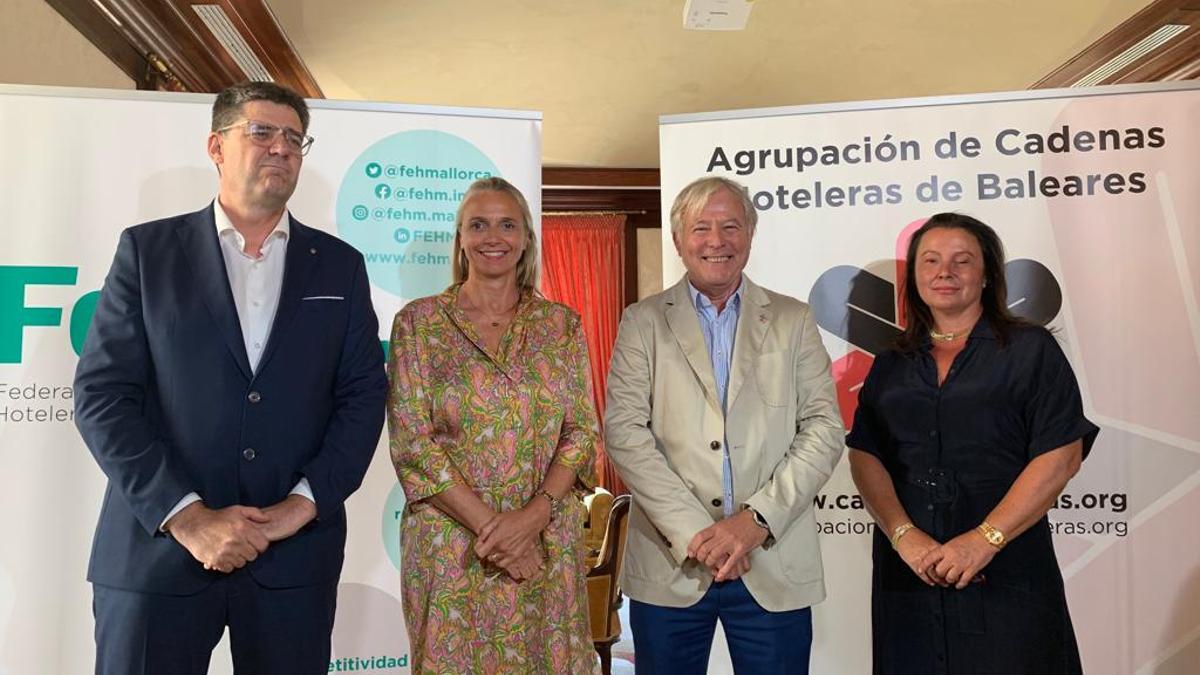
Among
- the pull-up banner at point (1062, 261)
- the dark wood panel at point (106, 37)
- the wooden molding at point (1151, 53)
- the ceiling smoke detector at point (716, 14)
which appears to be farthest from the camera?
the wooden molding at point (1151, 53)

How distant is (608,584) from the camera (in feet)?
15.1

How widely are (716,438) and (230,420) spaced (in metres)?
1.06

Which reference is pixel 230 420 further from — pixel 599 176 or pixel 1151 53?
pixel 599 176

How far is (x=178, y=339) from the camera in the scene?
1.81 m

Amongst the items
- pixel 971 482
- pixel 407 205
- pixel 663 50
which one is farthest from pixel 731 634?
pixel 663 50

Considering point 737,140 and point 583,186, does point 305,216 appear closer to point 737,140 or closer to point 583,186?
point 737,140

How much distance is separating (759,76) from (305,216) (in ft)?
10.9

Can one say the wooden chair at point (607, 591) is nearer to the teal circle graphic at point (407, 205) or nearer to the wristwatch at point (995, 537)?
the teal circle graphic at point (407, 205)

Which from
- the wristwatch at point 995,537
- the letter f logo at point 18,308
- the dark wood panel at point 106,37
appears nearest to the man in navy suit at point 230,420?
the letter f logo at point 18,308

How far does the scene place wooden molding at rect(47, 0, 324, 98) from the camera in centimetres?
365

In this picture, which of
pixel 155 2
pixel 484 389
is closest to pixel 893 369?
pixel 484 389

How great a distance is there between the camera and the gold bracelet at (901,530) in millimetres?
2105

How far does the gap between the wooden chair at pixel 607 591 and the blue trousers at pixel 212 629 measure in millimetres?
2813

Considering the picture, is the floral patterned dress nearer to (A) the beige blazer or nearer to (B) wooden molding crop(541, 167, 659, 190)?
(A) the beige blazer
